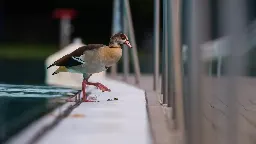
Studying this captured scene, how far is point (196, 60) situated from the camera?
1505 mm

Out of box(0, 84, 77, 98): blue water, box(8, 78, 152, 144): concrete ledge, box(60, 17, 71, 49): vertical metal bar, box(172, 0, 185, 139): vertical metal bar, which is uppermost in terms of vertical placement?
box(60, 17, 71, 49): vertical metal bar

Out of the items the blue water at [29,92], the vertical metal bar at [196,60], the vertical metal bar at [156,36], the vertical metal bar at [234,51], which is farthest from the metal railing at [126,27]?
the vertical metal bar at [234,51]

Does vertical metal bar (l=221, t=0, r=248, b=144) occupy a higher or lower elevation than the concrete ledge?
higher

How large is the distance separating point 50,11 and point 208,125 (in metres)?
12.9

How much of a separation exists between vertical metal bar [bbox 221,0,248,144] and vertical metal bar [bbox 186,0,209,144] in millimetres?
255

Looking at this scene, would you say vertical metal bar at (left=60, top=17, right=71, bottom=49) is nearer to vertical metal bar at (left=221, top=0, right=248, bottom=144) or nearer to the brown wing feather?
the brown wing feather

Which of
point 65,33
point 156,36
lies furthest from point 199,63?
point 65,33

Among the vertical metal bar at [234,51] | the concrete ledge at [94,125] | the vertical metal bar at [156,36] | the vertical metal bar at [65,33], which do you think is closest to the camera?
the vertical metal bar at [234,51]

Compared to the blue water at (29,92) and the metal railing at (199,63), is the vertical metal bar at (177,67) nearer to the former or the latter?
the metal railing at (199,63)

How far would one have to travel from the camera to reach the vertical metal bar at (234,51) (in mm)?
1151

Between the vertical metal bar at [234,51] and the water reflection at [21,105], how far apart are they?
97 cm

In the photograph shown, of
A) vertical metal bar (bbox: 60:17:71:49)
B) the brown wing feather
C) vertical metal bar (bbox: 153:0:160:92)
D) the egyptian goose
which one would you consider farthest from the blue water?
vertical metal bar (bbox: 60:17:71:49)

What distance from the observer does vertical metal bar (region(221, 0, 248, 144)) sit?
1151mm

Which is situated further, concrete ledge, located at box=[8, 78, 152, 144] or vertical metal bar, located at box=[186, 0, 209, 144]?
concrete ledge, located at box=[8, 78, 152, 144]
